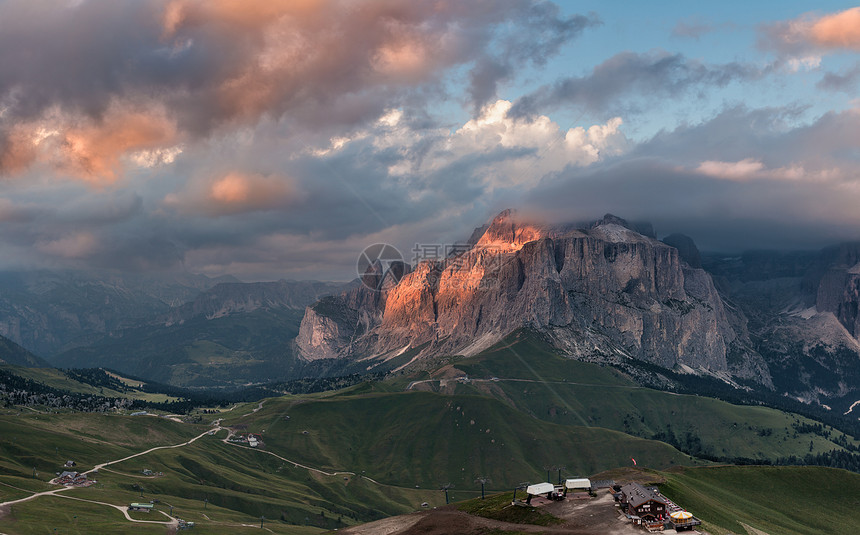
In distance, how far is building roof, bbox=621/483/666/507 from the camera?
449ft

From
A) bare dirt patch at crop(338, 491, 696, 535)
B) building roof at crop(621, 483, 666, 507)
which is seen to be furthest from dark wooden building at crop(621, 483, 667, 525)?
bare dirt patch at crop(338, 491, 696, 535)

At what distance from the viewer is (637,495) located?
14200cm

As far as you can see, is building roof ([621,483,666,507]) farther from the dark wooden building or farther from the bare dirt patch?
the bare dirt patch

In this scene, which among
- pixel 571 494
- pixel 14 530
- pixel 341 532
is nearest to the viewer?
pixel 571 494

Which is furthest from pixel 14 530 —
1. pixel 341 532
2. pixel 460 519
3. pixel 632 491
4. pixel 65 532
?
pixel 632 491

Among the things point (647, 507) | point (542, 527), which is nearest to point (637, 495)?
point (647, 507)

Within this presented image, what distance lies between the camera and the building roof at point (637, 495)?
137 meters

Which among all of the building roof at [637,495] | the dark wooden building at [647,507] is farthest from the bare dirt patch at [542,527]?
the building roof at [637,495]

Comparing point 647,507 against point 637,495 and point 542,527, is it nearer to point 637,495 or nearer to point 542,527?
point 637,495

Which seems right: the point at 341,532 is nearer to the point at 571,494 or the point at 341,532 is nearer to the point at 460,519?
the point at 460,519

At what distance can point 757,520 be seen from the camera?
194 meters

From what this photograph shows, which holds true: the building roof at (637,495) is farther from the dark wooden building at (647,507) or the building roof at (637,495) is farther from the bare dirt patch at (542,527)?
the bare dirt patch at (542,527)

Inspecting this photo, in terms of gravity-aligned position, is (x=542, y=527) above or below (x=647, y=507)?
below

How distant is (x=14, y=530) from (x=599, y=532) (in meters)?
175
